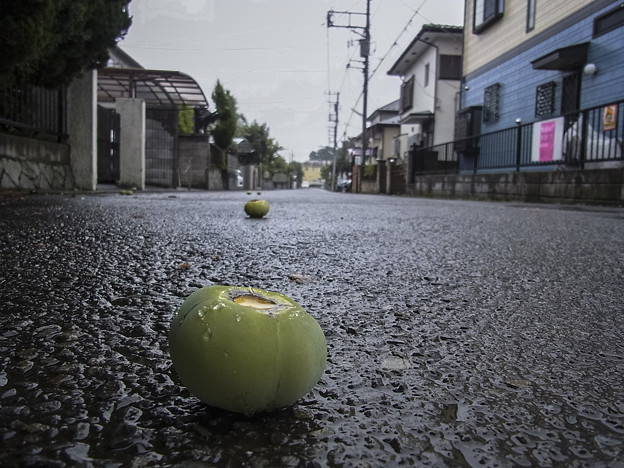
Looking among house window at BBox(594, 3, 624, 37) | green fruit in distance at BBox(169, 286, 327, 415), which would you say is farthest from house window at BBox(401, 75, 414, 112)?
green fruit in distance at BBox(169, 286, 327, 415)

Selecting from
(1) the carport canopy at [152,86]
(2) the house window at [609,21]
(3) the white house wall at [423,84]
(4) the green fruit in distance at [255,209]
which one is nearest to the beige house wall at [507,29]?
(2) the house window at [609,21]

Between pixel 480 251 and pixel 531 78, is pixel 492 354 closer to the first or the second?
pixel 480 251

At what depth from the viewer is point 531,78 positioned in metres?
14.0

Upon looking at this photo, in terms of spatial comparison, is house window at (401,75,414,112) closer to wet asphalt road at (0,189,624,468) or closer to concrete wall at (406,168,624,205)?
concrete wall at (406,168,624,205)

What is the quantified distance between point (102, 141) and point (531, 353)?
13.9 metres

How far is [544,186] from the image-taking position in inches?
408

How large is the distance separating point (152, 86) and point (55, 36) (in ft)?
44.8

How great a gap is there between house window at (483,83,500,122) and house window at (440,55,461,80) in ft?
22.7

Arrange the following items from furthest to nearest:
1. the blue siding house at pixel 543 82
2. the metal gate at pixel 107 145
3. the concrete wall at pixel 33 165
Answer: the metal gate at pixel 107 145, the blue siding house at pixel 543 82, the concrete wall at pixel 33 165

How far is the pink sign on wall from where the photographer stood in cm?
1095

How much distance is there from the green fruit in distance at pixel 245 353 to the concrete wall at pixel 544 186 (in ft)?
30.2

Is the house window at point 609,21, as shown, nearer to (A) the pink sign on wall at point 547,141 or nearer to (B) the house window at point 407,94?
(A) the pink sign on wall at point 547,141

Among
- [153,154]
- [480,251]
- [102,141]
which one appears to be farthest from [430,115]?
[480,251]

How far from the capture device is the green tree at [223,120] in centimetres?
2630
